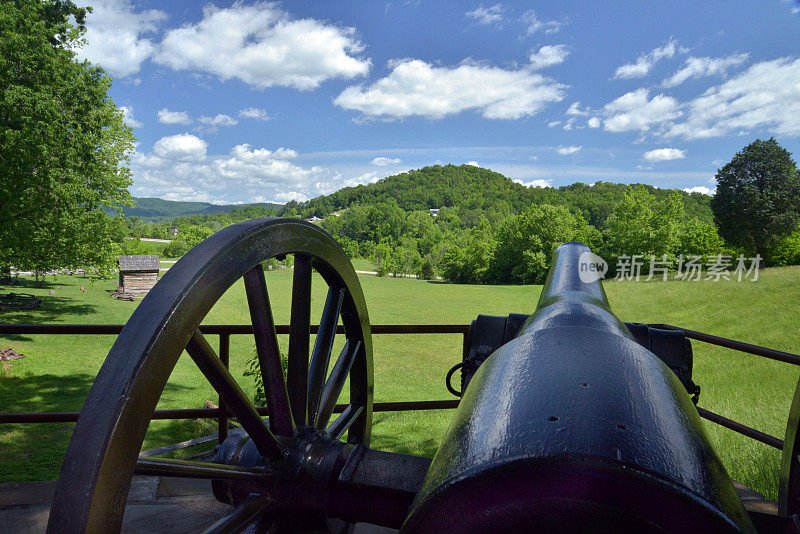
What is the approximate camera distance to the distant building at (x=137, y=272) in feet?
99.3

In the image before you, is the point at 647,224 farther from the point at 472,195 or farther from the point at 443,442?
the point at 472,195

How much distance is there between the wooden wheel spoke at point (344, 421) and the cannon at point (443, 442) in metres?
0.14

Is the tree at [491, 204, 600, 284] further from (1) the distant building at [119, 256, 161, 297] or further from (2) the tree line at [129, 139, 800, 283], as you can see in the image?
(1) the distant building at [119, 256, 161, 297]

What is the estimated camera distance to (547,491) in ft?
1.86

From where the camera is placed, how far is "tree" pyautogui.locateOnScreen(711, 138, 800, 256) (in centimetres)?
3306

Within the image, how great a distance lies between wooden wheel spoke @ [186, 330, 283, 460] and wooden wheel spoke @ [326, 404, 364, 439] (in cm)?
36

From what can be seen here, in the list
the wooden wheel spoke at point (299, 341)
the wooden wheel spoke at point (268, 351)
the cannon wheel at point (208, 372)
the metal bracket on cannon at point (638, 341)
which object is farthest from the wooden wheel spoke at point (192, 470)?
the metal bracket on cannon at point (638, 341)

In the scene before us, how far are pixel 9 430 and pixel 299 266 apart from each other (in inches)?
391

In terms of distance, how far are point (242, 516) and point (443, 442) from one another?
2.63ft

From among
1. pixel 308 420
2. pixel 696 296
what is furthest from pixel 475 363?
pixel 696 296

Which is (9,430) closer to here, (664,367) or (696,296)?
(664,367)

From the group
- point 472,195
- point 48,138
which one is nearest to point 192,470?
point 48,138

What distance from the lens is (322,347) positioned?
1.89 meters

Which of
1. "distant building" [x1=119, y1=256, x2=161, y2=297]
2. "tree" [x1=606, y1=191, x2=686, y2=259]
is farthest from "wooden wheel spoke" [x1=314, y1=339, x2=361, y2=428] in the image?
"tree" [x1=606, y1=191, x2=686, y2=259]
